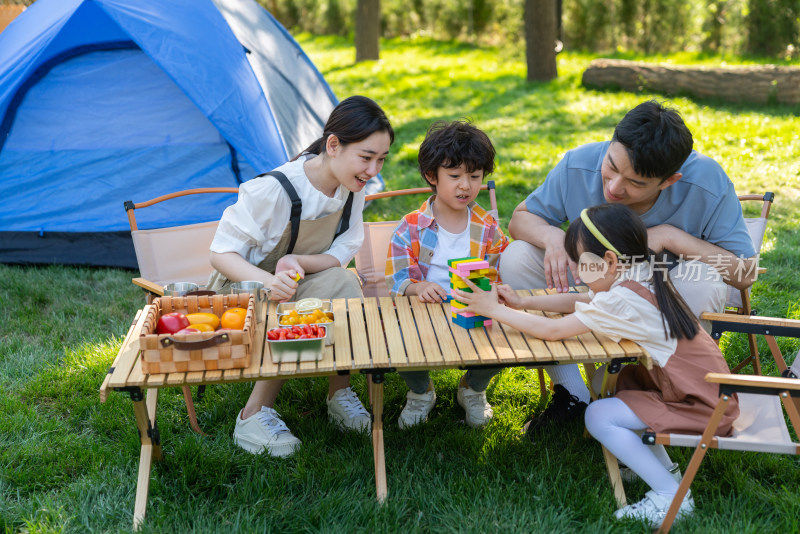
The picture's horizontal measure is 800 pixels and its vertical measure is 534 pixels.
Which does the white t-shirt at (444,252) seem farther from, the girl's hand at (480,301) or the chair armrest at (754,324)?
the chair armrest at (754,324)

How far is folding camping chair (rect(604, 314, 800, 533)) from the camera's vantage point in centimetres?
209

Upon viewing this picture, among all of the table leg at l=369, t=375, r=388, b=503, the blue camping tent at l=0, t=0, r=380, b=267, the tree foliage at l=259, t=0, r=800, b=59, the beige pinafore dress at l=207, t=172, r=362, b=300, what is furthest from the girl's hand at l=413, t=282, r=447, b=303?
the tree foliage at l=259, t=0, r=800, b=59

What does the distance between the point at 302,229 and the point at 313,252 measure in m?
0.14

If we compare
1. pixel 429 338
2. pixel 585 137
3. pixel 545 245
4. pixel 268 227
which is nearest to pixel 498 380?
pixel 545 245

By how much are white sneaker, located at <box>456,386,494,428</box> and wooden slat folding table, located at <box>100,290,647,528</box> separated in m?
0.51

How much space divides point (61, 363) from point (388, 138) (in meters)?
1.92

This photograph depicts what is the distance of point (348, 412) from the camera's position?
9.66 ft

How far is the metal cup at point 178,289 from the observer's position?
254 centimetres

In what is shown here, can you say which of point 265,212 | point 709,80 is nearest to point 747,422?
point 265,212

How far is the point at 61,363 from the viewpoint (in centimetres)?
346

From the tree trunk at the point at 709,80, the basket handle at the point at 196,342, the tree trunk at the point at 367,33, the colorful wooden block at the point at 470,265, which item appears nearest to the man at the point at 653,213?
the colorful wooden block at the point at 470,265

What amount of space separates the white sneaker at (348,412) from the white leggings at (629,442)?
0.93m

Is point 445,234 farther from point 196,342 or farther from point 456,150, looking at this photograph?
point 196,342

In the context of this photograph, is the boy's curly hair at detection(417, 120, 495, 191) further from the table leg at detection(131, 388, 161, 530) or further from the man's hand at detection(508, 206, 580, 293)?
the table leg at detection(131, 388, 161, 530)
